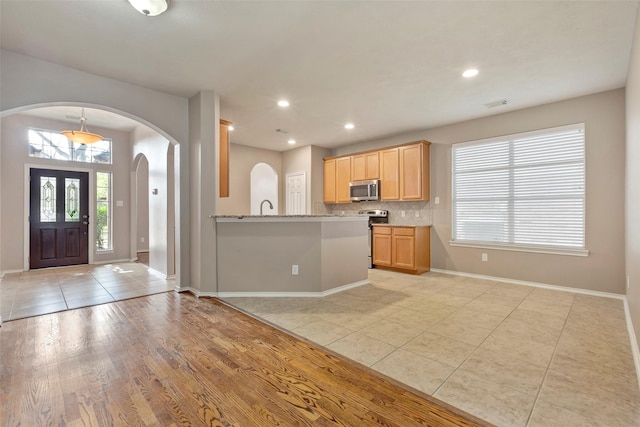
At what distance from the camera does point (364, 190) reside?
626 cm

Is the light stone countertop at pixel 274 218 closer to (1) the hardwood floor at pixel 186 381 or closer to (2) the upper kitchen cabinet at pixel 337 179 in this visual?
(1) the hardwood floor at pixel 186 381

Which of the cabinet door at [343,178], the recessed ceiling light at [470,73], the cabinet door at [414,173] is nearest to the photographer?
the recessed ceiling light at [470,73]

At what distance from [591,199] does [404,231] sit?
2604 millimetres

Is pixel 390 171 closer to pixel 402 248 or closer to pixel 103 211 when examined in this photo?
pixel 402 248

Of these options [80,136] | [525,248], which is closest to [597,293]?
[525,248]

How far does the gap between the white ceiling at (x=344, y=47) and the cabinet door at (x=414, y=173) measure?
121cm

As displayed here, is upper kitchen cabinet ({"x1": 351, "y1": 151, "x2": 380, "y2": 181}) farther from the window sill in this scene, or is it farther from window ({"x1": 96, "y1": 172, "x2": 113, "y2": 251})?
window ({"x1": 96, "y1": 172, "x2": 113, "y2": 251})

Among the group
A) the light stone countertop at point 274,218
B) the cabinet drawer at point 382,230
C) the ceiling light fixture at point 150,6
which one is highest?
the ceiling light fixture at point 150,6

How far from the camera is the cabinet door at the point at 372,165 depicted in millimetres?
6121

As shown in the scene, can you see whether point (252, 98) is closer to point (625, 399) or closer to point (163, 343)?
point (163, 343)

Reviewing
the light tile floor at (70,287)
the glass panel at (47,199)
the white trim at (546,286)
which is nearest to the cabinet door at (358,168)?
the white trim at (546,286)

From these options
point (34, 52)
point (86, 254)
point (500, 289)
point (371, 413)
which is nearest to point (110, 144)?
point (86, 254)

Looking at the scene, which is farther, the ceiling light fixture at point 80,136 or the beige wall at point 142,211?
the beige wall at point 142,211

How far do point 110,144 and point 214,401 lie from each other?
22.8 feet
